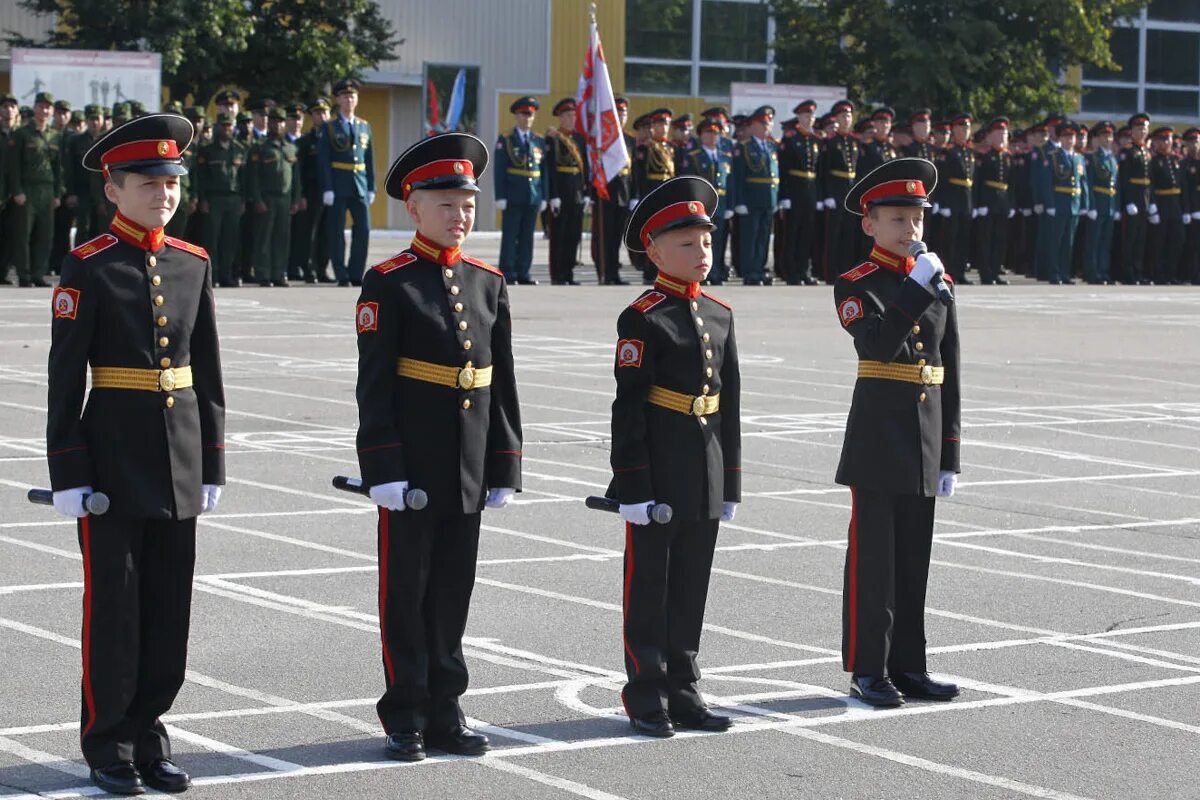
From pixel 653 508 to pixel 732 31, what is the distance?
4448cm

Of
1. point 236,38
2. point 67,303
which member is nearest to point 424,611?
point 67,303

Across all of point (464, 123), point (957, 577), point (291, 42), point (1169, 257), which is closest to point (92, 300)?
point (957, 577)

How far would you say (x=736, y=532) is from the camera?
10.1 metres

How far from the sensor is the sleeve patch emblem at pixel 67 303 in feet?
19.1

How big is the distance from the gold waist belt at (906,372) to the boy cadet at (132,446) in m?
2.28

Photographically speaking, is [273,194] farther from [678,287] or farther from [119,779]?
[119,779]

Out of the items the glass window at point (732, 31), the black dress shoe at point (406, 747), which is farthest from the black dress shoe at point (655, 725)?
the glass window at point (732, 31)

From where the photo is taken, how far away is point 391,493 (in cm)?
607

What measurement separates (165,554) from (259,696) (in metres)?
1.00

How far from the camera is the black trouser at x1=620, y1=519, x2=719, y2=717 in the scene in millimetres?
6488

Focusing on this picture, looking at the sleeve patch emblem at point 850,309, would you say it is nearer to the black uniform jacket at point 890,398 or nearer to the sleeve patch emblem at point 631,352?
the black uniform jacket at point 890,398

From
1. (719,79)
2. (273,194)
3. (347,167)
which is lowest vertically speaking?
(273,194)

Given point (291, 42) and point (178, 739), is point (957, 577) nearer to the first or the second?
point (178, 739)

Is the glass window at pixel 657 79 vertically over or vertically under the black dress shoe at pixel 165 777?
over
